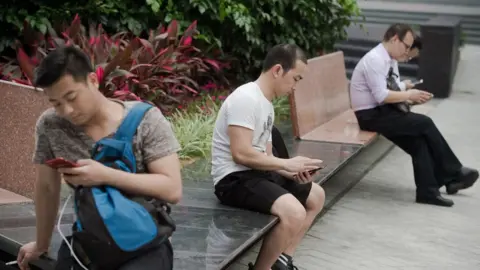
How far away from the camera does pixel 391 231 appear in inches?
239

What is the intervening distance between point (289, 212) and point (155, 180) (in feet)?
5.23

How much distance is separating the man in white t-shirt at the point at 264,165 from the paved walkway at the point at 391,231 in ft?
2.34

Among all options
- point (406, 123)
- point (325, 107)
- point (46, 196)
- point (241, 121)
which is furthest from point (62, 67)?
point (325, 107)

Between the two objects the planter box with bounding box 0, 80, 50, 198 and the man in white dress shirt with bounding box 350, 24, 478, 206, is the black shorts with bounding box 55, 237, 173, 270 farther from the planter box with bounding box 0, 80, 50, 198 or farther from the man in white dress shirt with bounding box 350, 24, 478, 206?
the man in white dress shirt with bounding box 350, 24, 478, 206

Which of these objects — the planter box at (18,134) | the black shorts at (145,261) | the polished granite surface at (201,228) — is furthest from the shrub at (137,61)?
the black shorts at (145,261)

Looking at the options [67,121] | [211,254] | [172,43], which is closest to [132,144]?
[67,121]

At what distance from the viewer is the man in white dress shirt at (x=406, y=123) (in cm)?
679

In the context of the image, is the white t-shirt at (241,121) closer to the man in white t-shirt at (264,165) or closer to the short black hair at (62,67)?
the man in white t-shirt at (264,165)

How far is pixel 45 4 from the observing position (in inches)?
309

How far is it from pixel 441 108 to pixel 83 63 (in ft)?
32.4

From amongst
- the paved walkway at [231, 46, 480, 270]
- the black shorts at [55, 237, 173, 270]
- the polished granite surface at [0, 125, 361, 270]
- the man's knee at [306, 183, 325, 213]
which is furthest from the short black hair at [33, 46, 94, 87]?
the paved walkway at [231, 46, 480, 270]

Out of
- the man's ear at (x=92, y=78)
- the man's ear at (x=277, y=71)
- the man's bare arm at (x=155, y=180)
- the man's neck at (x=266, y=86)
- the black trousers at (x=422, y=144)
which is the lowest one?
the black trousers at (x=422, y=144)

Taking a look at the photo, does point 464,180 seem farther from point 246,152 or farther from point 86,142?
point 86,142

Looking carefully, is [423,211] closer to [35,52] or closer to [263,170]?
[263,170]
